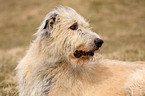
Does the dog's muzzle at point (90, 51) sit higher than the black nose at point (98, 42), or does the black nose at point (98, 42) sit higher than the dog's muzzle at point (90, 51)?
the black nose at point (98, 42)

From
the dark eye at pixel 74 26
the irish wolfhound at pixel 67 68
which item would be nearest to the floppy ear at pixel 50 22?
the irish wolfhound at pixel 67 68

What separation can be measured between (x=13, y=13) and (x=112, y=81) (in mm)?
28678

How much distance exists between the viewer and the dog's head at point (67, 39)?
10.6 ft

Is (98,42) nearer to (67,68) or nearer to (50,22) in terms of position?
(67,68)

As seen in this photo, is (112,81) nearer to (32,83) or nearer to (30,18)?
(32,83)

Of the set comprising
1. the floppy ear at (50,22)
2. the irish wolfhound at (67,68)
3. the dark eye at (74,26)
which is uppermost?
the floppy ear at (50,22)

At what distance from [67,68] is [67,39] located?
0.57 m

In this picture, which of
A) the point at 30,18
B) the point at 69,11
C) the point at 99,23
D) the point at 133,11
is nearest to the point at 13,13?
the point at 30,18

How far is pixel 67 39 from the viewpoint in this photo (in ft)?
10.9

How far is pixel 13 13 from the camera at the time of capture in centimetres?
2934

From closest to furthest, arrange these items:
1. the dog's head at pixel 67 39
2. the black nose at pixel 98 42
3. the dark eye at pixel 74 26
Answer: the black nose at pixel 98 42
the dog's head at pixel 67 39
the dark eye at pixel 74 26

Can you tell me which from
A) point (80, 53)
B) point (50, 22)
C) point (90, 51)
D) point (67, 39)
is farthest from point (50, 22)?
point (90, 51)

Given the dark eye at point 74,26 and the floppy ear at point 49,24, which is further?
the dark eye at point 74,26

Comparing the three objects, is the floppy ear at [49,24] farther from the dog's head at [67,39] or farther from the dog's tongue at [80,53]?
the dog's tongue at [80,53]
